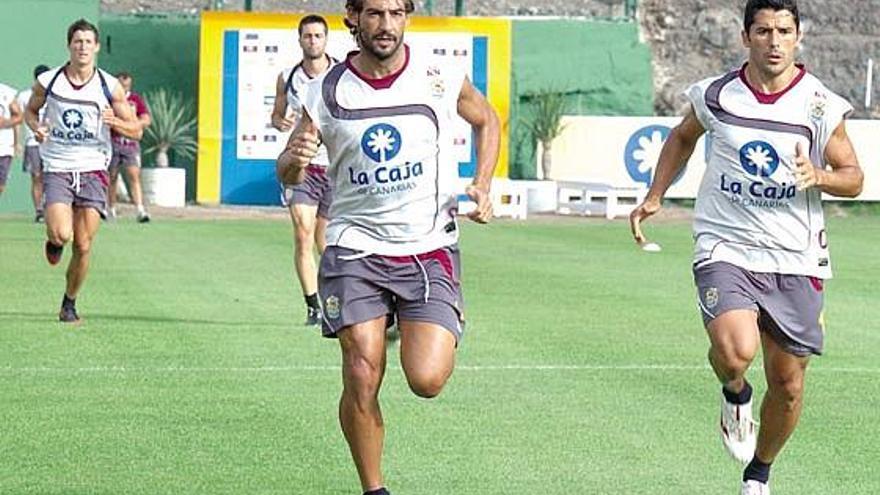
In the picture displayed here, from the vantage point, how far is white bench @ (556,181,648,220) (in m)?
33.6

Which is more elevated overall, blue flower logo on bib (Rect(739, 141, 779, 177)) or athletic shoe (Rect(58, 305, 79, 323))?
blue flower logo on bib (Rect(739, 141, 779, 177))

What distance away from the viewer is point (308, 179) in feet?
53.9

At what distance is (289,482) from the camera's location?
9.73 metres

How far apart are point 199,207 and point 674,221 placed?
736 cm

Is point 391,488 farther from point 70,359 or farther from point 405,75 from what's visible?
point 70,359

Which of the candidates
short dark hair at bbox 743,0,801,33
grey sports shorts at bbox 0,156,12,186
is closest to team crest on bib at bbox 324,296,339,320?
short dark hair at bbox 743,0,801,33

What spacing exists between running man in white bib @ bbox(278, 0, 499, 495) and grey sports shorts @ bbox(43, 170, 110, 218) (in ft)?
24.6

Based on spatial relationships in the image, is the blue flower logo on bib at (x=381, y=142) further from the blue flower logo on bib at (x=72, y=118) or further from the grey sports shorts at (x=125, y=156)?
the grey sports shorts at (x=125, y=156)

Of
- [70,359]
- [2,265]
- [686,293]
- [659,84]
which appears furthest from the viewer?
[659,84]

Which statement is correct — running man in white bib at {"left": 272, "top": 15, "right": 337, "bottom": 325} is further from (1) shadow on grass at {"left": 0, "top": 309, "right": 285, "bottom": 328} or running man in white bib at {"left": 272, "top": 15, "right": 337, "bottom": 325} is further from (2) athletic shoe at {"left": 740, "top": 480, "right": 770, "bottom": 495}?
(2) athletic shoe at {"left": 740, "top": 480, "right": 770, "bottom": 495}

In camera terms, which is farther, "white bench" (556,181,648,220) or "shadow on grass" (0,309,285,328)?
"white bench" (556,181,648,220)

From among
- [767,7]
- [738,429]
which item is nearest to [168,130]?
[738,429]

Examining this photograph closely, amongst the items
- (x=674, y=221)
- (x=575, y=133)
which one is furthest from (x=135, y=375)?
(x=575, y=133)

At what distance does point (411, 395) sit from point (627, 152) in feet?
73.7
